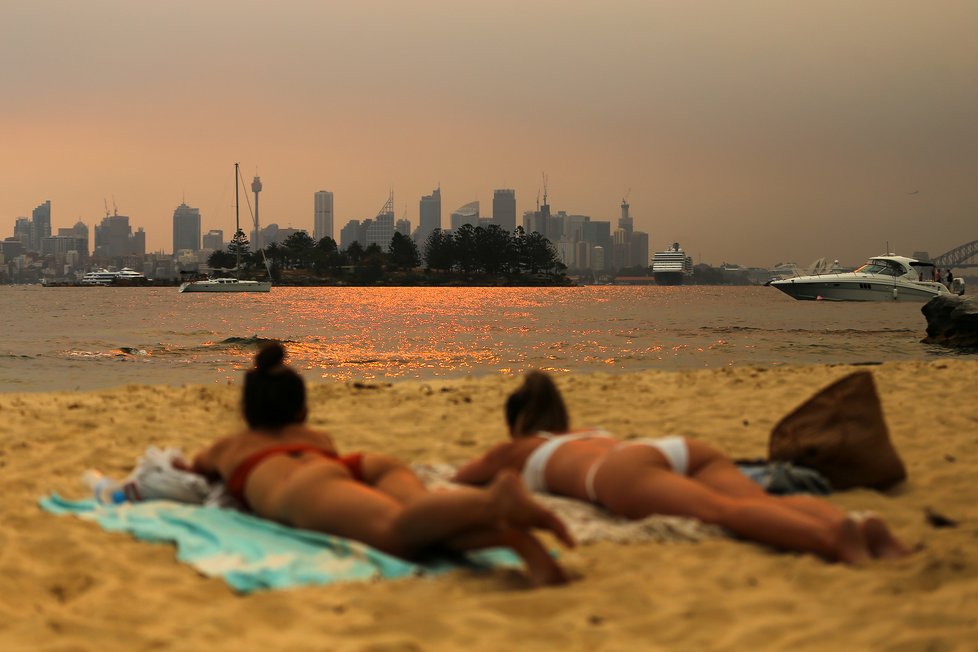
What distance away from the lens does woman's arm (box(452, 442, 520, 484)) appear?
198 inches

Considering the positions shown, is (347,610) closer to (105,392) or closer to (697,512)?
(697,512)

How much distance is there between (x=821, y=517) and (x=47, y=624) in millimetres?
3261

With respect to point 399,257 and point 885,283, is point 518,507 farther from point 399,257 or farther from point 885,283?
point 399,257

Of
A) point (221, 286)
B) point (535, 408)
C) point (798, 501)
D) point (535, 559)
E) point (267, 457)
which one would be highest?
point (221, 286)

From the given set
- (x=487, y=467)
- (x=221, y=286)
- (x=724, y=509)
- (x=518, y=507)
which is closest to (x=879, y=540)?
(x=724, y=509)

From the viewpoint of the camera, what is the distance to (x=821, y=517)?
13.8 feet

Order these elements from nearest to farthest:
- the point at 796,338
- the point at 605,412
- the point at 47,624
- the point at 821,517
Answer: the point at 47,624 < the point at 821,517 < the point at 605,412 < the point at 796,338

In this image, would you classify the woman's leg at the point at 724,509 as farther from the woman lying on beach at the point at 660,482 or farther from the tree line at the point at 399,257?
the tree line at the point at 399,257

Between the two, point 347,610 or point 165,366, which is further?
point 165,366

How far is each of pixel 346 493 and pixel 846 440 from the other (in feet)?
10.1

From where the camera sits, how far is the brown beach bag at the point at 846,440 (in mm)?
5531

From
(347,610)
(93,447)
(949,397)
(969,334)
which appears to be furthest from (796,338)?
(347,610)

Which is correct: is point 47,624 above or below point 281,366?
below

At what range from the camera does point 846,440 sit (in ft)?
18.2
